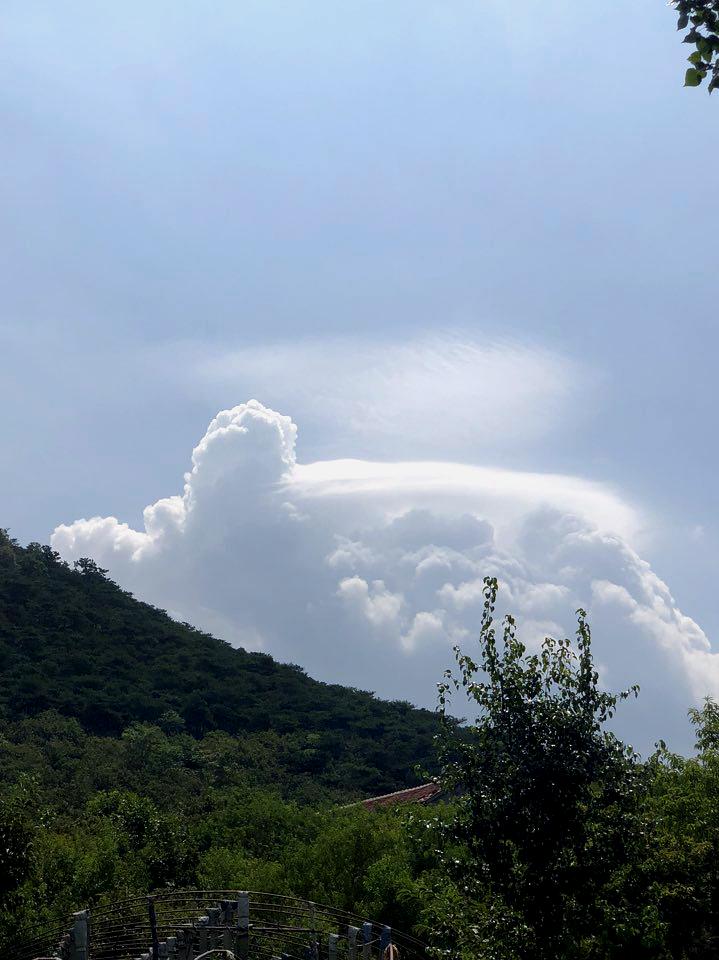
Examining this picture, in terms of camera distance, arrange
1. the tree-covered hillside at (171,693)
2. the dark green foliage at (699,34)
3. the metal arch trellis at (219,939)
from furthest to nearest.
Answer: the tree-covered hillside at (171,693) < the metal arch trellis at (219,939) < the dark green foliage at (699,34)

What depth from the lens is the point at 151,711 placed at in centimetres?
6706

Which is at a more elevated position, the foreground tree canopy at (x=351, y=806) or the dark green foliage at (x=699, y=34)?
the dark green foliage at (x=699, y=34)

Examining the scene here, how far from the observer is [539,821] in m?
14.1

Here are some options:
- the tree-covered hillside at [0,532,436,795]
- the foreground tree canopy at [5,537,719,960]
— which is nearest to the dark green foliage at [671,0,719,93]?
the foreground tree canopy at [5,537,719,960]

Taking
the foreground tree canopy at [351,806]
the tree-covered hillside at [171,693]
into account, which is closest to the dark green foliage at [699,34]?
the foreground tree canopy at [351,806]

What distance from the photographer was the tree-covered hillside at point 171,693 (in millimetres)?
61625

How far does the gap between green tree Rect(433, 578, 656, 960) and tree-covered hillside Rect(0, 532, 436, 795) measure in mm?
43562

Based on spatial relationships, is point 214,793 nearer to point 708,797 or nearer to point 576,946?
point 708,797

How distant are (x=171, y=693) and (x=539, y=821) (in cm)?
5987

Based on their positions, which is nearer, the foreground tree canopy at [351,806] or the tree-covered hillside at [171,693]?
the foreground tree canopy at [351,806]

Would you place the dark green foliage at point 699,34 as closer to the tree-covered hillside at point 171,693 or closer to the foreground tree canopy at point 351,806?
the foreground tree canopy at point 351,806

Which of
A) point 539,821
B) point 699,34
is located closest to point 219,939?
point 539,821

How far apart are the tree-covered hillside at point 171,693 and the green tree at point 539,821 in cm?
4356

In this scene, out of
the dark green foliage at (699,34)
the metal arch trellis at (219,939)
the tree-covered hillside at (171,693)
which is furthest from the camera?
the tree-covered hillside at (171,693)
